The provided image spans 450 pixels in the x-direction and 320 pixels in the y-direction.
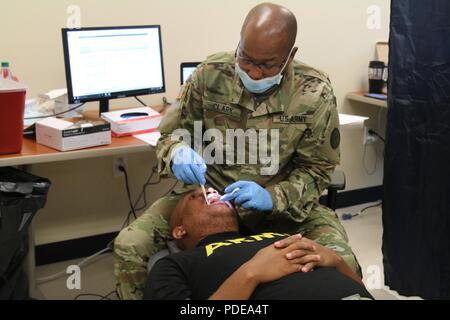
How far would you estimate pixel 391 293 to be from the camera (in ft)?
8.26

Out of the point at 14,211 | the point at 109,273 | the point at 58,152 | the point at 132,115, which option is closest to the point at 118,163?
the point at 132,115

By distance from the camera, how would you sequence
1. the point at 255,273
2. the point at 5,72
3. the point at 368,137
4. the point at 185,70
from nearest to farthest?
1. the point at 255,273
2. the point at 5,72
3. the point at 185,70
4. the point at 368,137

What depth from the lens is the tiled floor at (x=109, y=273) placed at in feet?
8.31

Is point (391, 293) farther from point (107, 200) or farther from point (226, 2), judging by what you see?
point (226, 2)

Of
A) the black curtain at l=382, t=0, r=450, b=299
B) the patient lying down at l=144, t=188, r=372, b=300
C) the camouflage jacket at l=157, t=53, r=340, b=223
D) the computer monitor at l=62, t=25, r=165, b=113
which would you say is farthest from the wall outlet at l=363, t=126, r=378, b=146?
the patient lying down at l=144, t=188, r=372, b=300

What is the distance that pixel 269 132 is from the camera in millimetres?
1910

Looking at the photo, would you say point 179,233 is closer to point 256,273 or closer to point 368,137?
point 256,273

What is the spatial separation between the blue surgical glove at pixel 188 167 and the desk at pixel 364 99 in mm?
1755

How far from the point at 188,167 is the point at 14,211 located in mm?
726

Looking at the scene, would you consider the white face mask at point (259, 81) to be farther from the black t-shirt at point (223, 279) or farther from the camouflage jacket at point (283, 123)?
the black t-shirt at point (223, 279)

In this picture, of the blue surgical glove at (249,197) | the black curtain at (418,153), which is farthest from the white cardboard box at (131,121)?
the black curtain at (418,153)

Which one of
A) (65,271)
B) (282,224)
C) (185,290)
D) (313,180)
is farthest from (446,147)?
(65,271)
